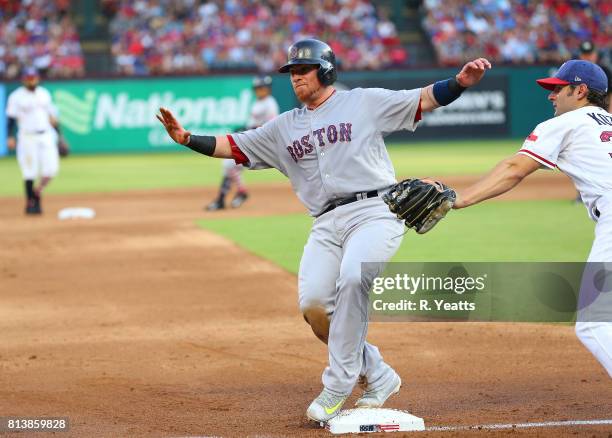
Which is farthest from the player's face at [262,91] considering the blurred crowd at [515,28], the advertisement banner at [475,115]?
the blurred crowd at [515,28]

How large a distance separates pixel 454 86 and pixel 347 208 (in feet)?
3.21

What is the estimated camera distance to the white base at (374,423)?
237 inches

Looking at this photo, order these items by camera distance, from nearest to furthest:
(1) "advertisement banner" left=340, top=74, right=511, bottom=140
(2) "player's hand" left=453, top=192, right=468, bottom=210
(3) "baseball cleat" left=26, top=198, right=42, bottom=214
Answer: (2) "player's hand" left=453, top=192, right=468, bottom=210 < (3) "baseball cleat" left=26, top=198, right=42, bottom=214 < (1) "advertisement banner" left=340, top=74, right=511, bottom=140

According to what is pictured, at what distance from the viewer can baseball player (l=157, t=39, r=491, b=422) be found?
6082 millimetres

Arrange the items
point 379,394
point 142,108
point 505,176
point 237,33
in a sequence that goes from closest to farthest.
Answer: point 505,176, point 379,394, point 142,108, point 237,33

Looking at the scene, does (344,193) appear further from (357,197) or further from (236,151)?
(236,151)

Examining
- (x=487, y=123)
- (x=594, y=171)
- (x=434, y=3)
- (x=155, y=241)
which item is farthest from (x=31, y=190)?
(x=434, y=3)

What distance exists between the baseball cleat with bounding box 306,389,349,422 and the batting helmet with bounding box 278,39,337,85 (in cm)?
192

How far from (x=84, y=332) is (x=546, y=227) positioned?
790cm

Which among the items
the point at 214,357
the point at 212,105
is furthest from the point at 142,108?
the point at 214,357

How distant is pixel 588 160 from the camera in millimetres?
5680

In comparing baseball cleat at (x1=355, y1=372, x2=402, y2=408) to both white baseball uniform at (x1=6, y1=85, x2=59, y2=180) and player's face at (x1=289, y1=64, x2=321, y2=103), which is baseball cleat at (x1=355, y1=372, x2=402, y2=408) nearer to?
player's face at (x1=289, y1=64, x2=321, y2=103)

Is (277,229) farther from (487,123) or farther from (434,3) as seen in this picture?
(434,3)

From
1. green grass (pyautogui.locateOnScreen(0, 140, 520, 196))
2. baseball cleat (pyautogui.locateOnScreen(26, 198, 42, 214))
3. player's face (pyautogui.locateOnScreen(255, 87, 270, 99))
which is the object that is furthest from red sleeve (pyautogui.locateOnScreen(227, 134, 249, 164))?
green grass (pyautogui.locateOnScreen(0, 140, 520, 196))
